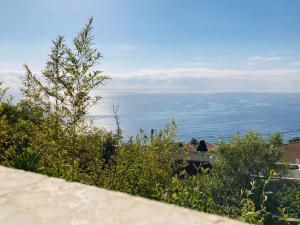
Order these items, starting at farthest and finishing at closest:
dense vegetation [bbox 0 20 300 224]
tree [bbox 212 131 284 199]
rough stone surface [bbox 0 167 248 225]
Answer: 1. tree [bbox 212 131 284 199]
2. dense vegetation [bbox 0 20 300 224]
3. rough stone surface [bbox 0 167 248 225]

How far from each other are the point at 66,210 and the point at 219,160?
31.8 metres

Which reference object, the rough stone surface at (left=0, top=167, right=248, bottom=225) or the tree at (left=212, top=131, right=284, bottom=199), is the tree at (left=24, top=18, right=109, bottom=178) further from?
the tree at (left=212, top=131, right=284, bottom=199)

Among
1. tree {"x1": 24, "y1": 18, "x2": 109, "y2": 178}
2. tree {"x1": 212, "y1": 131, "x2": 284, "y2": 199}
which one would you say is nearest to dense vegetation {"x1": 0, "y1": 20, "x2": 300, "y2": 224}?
tree {"x1": 24, "y1": 18, "x2": 109, "y2": 178}

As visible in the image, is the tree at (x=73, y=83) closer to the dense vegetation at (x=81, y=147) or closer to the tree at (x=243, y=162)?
the dense vegetation at (x=81, y=147)

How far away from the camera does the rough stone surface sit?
3.16m

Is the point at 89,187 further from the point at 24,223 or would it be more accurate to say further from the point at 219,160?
the point at 219,160

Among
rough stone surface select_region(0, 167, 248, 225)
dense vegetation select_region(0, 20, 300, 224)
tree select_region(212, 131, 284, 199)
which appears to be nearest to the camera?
rough stone surface select_region(0, 167, 248, 225)

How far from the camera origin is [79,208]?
138 inches

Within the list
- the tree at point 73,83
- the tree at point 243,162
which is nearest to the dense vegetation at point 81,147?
the tree at point 73,83

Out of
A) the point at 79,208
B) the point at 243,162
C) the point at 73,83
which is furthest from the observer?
the point at 243,162

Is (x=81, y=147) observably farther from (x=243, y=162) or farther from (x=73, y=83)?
(x=243, y=162)

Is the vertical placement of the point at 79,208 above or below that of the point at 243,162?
above

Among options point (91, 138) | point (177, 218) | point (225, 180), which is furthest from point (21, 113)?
point (225, 180)

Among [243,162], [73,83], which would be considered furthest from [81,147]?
[243,162]
